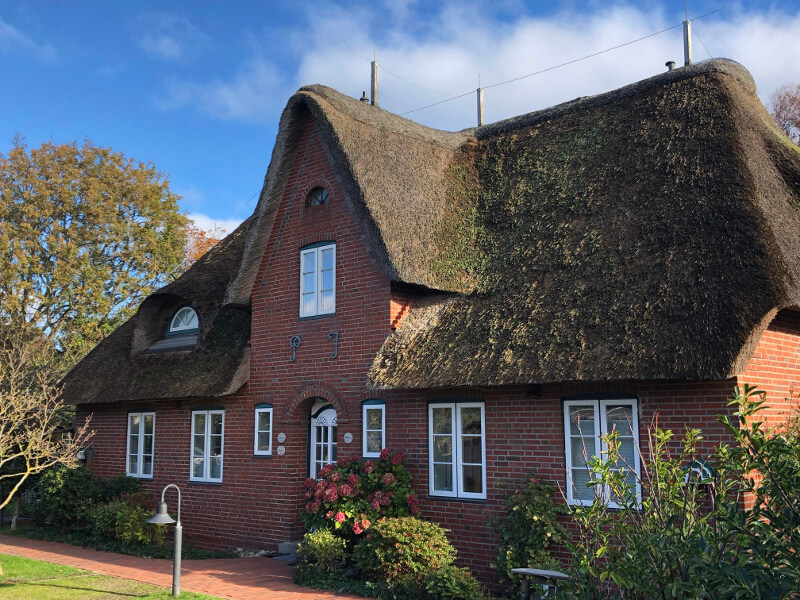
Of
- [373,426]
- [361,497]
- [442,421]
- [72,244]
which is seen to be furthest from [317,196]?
[72,244]

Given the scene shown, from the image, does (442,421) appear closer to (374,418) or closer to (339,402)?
(374,418)

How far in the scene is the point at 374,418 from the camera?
1225 cm

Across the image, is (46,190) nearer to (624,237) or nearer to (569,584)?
(624,237)

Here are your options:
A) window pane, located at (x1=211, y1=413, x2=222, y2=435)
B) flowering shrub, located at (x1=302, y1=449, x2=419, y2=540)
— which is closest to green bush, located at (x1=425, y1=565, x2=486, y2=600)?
flowering shrub, located at (x1=302, y1=449, x2=419, y2=540)

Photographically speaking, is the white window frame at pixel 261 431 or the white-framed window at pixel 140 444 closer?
the white window frame at pixel 261 431

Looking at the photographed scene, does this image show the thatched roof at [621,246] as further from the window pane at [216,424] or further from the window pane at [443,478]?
the window pane at [216,424]

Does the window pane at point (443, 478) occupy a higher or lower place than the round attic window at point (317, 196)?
lower

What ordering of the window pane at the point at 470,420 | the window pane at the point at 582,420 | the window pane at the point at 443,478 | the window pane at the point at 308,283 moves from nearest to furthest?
the window pane at the point at 582,420, the window pane at the point at 470,420, the window pane at the point at 443,478, the window pane at the point at 308,283

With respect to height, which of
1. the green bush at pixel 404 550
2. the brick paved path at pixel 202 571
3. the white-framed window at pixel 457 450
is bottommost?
the brick paved path at pixel 202 571

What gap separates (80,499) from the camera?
52.4 ft

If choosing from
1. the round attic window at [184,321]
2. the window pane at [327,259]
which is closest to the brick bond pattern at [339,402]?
the window pane at [327,259]

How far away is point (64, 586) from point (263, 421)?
449 cm

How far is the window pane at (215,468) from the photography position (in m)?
14.9

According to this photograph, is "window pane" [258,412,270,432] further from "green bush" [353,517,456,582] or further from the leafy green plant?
the leafy green plant
